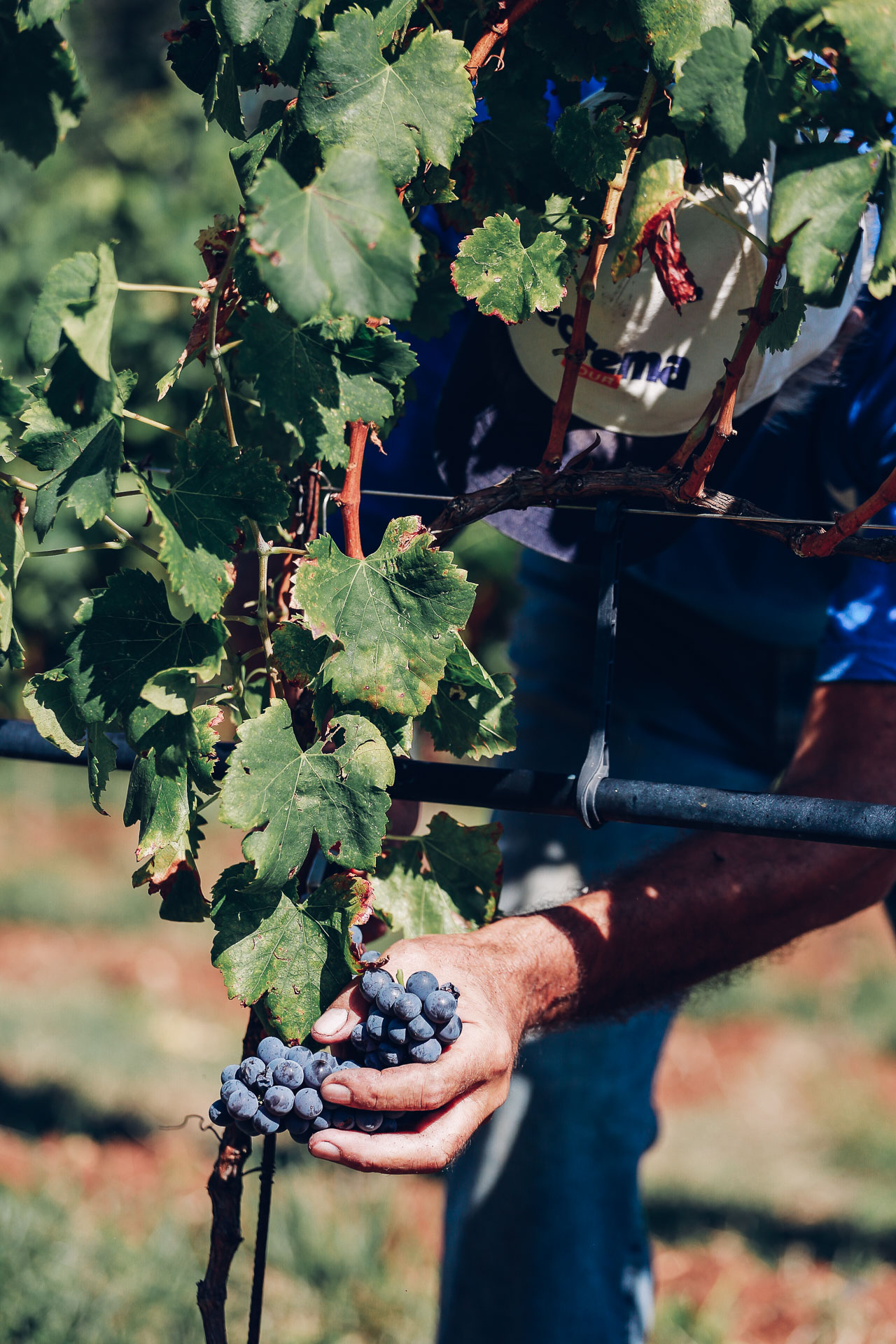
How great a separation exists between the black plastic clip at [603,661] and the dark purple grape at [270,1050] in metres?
0.33

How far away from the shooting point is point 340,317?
0.81m

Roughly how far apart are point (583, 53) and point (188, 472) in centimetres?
49

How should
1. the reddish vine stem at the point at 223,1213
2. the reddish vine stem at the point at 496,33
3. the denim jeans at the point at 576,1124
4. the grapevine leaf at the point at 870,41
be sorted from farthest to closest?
the denim jeans at the point at 576,1124 < the reddish vine stem at the point at 223,1213 < the reddish vine stem at the point at 496,33 < the grapevine leaf at the point at 870,41

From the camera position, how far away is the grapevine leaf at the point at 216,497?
89 cm

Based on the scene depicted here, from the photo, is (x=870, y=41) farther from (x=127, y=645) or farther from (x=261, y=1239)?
(x=261, y=1239)

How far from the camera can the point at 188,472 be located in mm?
909

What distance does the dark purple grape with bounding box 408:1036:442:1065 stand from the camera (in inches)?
34.6

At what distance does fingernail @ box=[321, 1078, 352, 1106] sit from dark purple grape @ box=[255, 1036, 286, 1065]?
59 mm

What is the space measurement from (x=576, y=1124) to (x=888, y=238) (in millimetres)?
1413

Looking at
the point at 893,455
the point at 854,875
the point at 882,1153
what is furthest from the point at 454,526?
the point at 882,1153

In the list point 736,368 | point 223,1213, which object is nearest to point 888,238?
point 736,368

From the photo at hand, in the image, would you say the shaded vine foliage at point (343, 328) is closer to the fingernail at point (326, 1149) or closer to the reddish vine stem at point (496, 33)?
the reddish vine stem at point (496, 33)

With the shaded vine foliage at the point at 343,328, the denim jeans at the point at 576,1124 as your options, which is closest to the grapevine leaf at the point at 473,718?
the shaded vine foliage at the point at 343,328

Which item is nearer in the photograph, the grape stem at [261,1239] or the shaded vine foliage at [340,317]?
the shaded vine foliage at [340,317]
